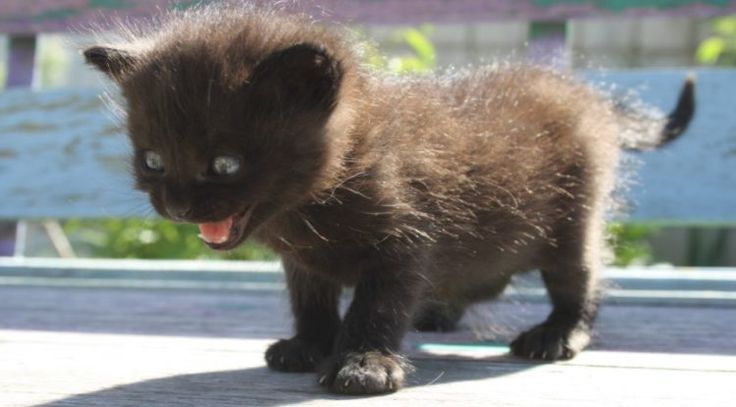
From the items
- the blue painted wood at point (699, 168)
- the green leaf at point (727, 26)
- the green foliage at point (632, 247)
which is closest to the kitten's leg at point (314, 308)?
the blue painted wood at point (699, 168)

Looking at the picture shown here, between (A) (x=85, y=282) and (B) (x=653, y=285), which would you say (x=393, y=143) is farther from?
(A) (x=85, y=282)

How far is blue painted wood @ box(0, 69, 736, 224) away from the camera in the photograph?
13.1 ft

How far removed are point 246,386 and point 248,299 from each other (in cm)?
180

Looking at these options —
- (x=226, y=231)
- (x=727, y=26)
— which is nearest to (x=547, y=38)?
(x=226, y=231)

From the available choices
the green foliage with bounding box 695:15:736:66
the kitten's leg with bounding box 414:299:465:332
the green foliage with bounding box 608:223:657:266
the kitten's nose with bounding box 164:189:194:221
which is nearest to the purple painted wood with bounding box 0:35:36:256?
the kitten's leg with bounding box 414:299:465:332

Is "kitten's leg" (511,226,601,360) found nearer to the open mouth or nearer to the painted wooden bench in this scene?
the painted wooden bench

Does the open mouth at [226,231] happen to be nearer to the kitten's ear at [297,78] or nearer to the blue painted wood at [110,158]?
the kitten's ear at [297,78]

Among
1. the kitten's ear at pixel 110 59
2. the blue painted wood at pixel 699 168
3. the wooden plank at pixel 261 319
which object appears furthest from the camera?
the blue painted wood at pixel 699 168

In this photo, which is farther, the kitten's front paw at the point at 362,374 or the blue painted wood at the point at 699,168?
the blue painted wood at the point at 699,168

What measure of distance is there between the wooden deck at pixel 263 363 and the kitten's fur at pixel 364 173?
0.45 feet

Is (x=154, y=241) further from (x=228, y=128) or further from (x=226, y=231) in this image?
(x=228, y=128)

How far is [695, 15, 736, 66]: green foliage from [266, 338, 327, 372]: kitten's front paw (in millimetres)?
4710

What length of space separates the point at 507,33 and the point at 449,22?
4472 mm

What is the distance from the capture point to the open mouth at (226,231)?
91.8 inches
